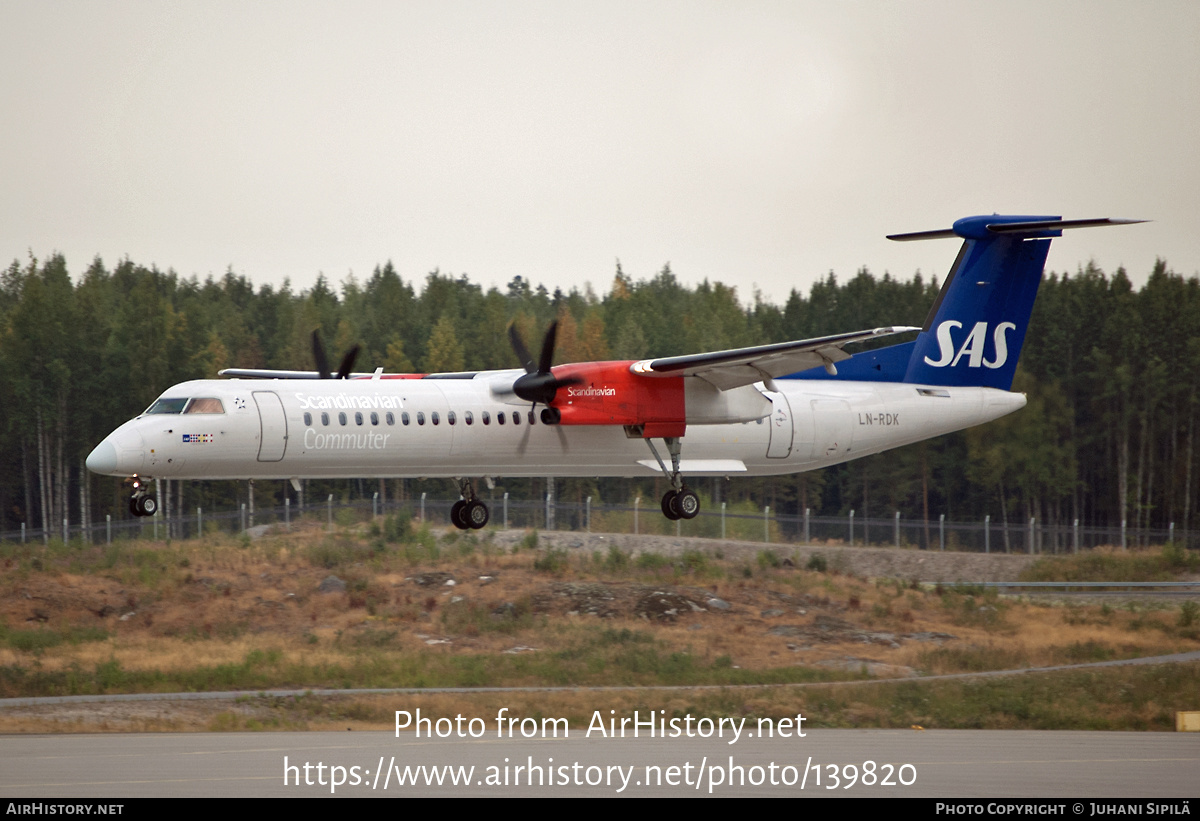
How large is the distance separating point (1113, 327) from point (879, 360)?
42.9m

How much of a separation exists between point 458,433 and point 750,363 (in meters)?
6.45

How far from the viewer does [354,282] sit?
107m

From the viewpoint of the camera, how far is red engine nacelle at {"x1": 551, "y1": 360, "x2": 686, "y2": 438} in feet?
92.1

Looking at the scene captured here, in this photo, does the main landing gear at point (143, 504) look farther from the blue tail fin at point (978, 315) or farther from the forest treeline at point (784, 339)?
the forest treeline at point (784, 339)

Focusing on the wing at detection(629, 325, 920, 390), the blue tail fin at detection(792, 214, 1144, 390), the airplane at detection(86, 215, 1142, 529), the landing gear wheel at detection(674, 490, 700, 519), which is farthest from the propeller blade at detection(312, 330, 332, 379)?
the blue tail fin at detection(792, 214, 1144, 390)

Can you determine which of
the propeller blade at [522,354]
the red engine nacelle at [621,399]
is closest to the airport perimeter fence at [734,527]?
the propeller blade at [522,354]

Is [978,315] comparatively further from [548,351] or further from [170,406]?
[170,406]

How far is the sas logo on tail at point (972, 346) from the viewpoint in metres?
33.1

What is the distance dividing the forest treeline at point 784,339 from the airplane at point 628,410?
85.7ft

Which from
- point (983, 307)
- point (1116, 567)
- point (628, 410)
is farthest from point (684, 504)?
point (1116, 567)

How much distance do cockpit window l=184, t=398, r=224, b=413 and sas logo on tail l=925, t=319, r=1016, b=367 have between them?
17468 mm

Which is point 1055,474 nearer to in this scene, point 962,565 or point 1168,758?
point 962,565

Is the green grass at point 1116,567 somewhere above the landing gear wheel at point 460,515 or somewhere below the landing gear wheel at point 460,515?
below
